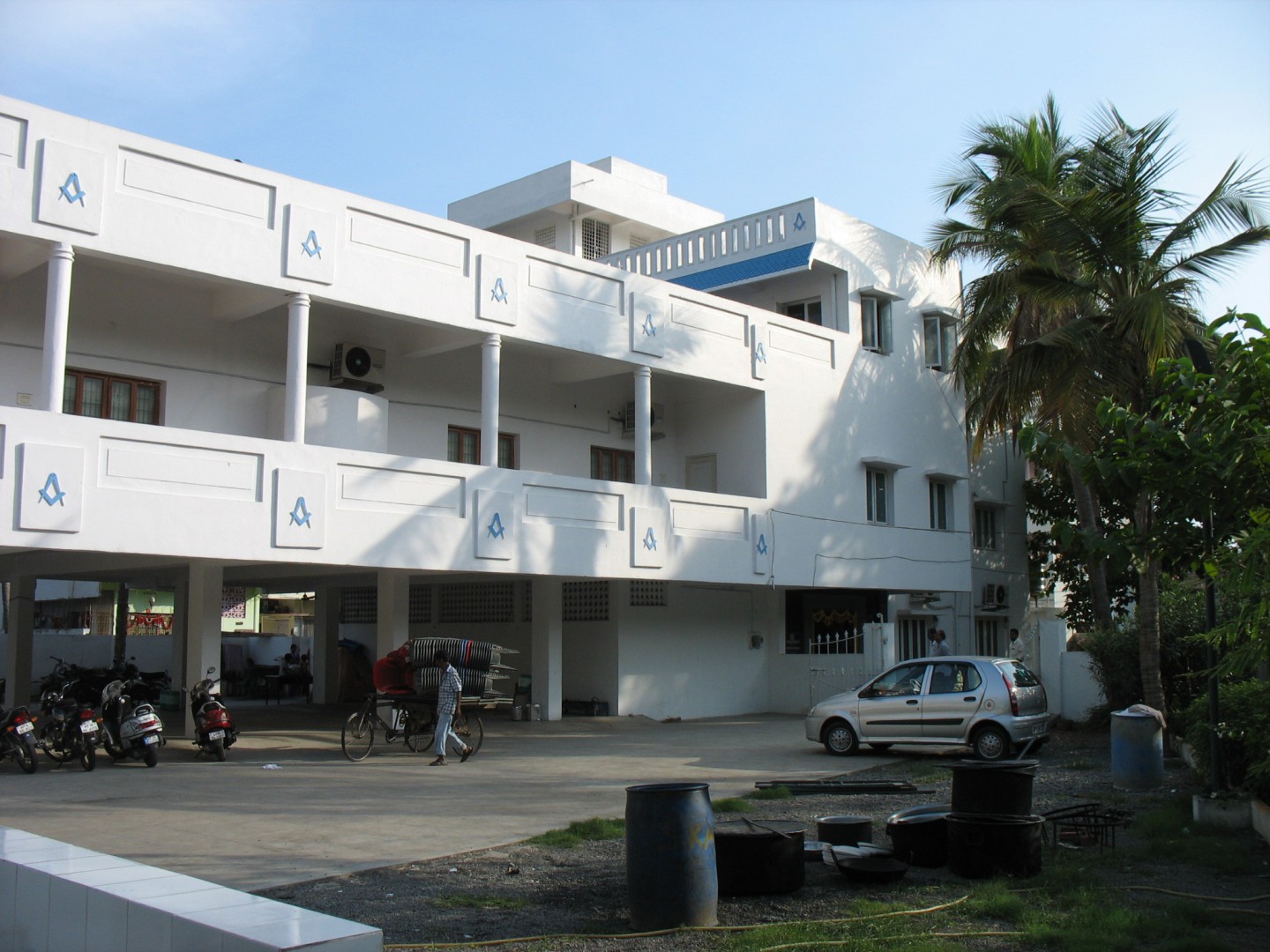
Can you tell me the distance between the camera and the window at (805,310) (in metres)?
26.9

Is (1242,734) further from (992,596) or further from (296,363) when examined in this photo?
(992,596)

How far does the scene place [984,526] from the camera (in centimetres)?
3142

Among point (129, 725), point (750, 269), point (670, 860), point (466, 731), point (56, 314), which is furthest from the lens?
point (750, 269)

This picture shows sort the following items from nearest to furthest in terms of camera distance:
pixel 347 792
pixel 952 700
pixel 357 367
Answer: pixel 347 792
pixel 952 700
pixel 357 367

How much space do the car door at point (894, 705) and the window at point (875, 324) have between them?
11.5 metres

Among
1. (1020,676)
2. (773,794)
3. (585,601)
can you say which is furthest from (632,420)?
(773,794)

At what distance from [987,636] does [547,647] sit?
14719 millimetres

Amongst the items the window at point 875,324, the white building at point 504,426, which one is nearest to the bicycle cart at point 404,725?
the white building at point 504,426

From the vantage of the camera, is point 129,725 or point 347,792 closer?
point 347,792

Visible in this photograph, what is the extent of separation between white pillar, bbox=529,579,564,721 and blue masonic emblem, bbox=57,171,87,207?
10.3 m

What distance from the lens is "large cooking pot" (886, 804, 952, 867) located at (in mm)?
8648

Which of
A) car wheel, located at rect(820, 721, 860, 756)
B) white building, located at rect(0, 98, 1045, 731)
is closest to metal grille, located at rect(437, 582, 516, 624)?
white building, located at rect(0, 98, 1045, 731)

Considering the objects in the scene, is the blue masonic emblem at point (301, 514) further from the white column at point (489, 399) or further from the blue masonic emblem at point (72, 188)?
the blue masonic emblem at point (72, 188)

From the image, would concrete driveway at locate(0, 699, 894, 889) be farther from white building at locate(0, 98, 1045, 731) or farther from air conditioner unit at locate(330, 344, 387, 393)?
air conditioner unit at locate(330, 344, 387, 393)
